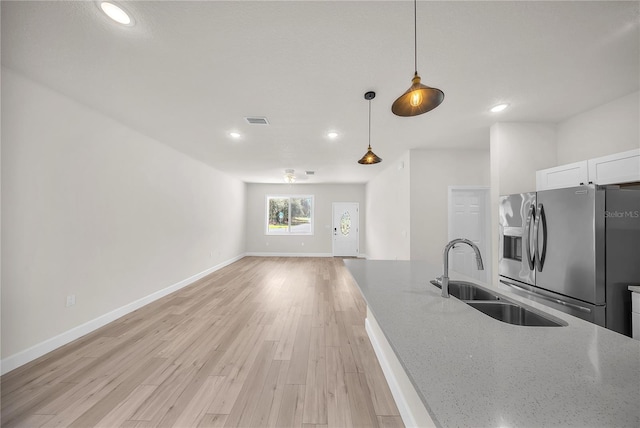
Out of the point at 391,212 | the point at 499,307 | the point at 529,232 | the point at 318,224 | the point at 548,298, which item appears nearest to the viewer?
the point at 499,307

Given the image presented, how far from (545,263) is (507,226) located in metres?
0.56

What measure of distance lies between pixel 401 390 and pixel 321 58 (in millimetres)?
2627

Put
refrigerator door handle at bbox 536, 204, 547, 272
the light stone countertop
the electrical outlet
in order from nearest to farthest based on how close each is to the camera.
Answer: the light stone countertop < refrigerator door handle at bbox 536, 204, 547, 272 < the electrical outlet

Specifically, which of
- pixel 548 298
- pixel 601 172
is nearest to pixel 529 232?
pixel 548 298

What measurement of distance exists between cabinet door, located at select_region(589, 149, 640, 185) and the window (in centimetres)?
685

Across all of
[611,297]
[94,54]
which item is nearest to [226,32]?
[94,54]

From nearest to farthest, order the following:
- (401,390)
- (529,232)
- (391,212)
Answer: (401,390) → (529,232) → (391,212)

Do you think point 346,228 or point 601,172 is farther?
point 346,228

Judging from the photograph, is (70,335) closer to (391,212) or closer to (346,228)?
(391,212)

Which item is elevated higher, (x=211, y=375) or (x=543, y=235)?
(x=543, y=235)

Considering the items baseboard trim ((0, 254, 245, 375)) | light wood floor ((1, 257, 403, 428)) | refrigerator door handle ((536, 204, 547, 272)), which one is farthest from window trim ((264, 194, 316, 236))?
refrigerator door handle ((536, 204, 547, 272))

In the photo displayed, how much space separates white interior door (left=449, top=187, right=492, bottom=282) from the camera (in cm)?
421

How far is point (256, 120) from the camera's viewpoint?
3.05 meters

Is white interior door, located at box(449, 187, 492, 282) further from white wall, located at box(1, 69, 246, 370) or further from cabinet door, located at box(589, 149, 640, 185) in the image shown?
white wall, located at box(1, 69, 246, 370)
